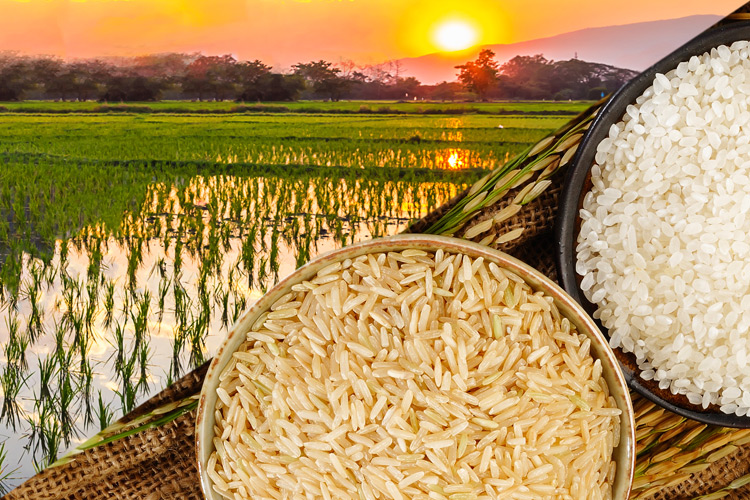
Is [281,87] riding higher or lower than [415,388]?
higher

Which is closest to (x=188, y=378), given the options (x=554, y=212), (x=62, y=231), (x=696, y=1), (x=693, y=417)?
(x=62, y=231)

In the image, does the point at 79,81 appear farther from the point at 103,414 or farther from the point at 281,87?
the point at 103,414

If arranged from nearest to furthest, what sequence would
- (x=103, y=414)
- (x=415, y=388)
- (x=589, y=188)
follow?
(x=415, y=388) < (x=589, y=188) < (x=103, y=414)

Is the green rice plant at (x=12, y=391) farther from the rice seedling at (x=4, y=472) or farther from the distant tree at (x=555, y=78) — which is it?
the distant tree at (x=555, y=78)

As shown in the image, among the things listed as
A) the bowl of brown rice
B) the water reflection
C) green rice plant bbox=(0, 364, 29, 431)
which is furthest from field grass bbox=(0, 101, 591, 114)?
green rice plant bbox=(0, 364, 29, 431)

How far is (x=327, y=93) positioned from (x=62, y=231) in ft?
1.77

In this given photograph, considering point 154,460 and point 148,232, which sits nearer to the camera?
point 148,232

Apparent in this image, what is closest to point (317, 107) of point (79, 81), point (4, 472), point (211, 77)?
point (211, 77)

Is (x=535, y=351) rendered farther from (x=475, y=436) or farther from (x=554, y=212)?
(x=554, y=212)

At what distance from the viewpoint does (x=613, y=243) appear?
954mm

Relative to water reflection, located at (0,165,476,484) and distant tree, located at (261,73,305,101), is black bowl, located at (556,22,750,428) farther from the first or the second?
distant tree, located at (261,73,305,101)

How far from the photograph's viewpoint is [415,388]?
84 cm

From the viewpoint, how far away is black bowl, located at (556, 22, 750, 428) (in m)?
0.93

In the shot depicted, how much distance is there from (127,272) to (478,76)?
0.76 metres
